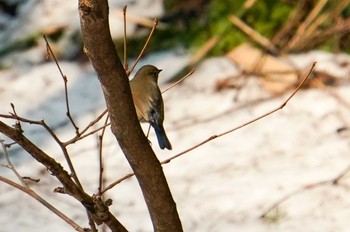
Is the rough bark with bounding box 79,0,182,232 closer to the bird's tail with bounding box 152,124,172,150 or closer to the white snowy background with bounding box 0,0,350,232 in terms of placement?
the bird's tail with bounding box 152,124,172,150

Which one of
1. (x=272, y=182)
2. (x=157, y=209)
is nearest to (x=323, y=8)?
(x=272, y=182)

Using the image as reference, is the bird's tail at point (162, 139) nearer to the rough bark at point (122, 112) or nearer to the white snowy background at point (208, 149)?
the rough bark at point (122, 112)

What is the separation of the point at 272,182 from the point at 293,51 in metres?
1.19

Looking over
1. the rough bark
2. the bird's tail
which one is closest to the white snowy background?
the bird's tail

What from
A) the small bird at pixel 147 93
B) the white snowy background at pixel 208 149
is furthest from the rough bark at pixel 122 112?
the white snowy background at pixel 208 149

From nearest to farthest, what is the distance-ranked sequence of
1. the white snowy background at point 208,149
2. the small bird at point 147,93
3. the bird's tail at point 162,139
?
the small bird at point 147,93
the bird's tail at point 162,139
the white snowy background at point 208,149

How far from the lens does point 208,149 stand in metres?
3.88

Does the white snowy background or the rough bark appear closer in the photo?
the rough bark

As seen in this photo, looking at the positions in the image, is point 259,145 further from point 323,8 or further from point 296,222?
point 323,8

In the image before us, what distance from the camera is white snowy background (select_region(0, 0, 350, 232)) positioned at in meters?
3.36

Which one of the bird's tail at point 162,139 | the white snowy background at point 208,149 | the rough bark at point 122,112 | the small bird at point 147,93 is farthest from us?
the white snowy background at point 208,149

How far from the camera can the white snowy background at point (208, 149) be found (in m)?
3.36

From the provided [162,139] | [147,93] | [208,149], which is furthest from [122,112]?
[208,149]

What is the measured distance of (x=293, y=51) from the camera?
4.53 metres
